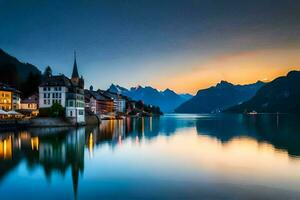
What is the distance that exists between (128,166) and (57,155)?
39.0ft

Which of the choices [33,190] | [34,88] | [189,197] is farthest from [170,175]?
[34,88]

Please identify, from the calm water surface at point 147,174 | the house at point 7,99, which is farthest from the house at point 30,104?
the calm water surface at point 147,174

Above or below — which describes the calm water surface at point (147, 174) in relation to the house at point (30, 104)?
below

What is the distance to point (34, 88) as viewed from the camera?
139 m

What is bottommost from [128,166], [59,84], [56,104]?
[128,166]

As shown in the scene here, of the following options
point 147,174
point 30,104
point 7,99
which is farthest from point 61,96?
point 147,174

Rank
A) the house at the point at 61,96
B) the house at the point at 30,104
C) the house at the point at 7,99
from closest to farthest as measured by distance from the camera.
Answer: the house at the point at 61,96 < the house at the point at 7,99 < the house at the point at 30,104

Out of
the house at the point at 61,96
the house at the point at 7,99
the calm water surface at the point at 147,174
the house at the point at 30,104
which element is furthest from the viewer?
the house at the point at 30,104

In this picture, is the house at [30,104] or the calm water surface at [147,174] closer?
the calm water surface at [147,174]

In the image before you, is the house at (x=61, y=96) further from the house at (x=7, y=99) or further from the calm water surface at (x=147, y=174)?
the calm water surface at (x=147, y=174)

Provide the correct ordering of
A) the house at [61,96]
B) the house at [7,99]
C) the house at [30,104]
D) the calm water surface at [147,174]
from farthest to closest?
the house at [30,104] < the house at [7,99] < the house at [61,96] < the calm water surface at [147,174]

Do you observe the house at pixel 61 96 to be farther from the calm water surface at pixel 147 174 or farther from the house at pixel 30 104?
the calm water surface at pixel 147 174

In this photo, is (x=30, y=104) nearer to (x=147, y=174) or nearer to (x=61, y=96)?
(x=61, y=96)

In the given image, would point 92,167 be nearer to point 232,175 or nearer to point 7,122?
point 232,175
